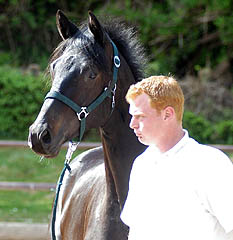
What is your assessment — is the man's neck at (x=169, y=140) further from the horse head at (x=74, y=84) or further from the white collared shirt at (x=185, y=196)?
the horse head at (x=74, y=84)

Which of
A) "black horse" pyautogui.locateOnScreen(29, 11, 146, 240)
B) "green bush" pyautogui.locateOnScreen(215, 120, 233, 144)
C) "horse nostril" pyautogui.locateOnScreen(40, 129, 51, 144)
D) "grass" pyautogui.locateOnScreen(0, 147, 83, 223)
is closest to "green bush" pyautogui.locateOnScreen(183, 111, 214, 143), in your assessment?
"green bush" pyautogui.locateOnScreen(215, 120, 233, 144)

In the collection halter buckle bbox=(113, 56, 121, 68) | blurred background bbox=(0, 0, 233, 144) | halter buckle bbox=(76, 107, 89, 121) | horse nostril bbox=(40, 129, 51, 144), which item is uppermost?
halter buckle bbox=(113, 56, 121, 68)

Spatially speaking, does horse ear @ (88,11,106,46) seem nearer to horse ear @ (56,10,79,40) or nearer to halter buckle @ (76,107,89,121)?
horse ear @ (56,10,79,40)

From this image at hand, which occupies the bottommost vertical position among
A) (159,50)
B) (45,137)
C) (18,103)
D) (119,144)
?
(18,103)

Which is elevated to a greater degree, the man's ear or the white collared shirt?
the man's ear

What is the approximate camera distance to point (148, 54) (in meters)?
11.5

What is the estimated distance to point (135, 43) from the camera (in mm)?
3520

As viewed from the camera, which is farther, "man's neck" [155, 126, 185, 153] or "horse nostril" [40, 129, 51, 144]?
"horse nostril" [40, 129, 51, 144]

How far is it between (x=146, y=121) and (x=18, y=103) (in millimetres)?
8769

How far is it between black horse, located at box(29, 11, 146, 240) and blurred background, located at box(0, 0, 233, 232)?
181 inches

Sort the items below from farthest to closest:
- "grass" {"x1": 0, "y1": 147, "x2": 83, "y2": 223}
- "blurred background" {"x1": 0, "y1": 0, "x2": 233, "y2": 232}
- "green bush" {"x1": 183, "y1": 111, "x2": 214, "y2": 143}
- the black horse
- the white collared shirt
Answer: "green bush" {"x1": 183, "y1": 111, "x2": 214, "y2": 143} < "blurred background" {"x1": 0, "y1": 0, "x2": 233, "y2": 232} < "grass" {"x1": 0, "y1": 147, "x2": 83, "y2": 223} < the black horse < the white collared shirt

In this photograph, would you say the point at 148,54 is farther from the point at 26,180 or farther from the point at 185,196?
the point at 185,196

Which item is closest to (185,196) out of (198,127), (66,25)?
(66,25)

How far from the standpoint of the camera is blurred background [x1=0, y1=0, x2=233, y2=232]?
398 inches
